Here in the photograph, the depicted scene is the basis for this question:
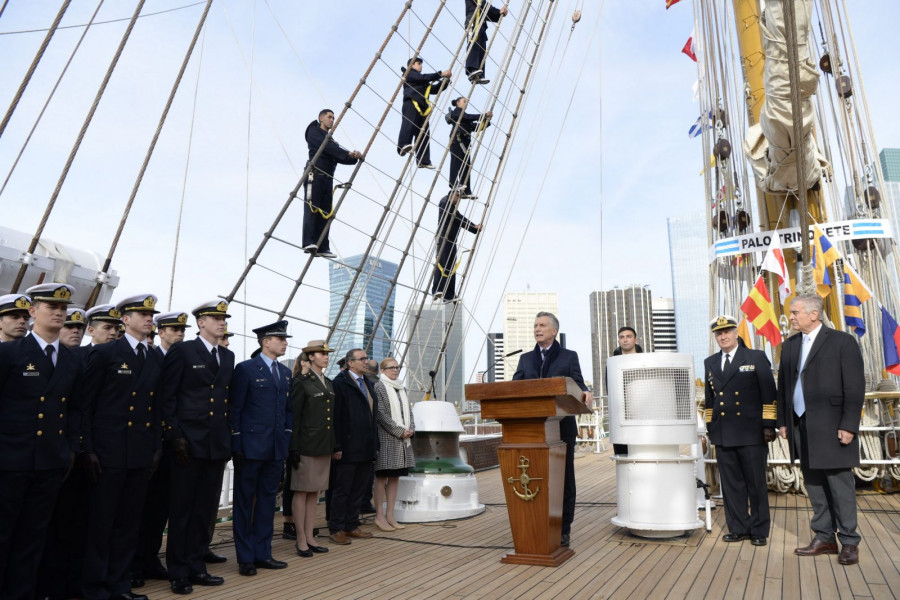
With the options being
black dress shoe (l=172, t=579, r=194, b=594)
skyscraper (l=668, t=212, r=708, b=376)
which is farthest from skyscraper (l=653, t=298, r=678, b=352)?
black dress shoe (l=172, t=579, r=194, b=594)

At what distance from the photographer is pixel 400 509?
5773 millimetres

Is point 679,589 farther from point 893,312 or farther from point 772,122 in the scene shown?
point 893,312

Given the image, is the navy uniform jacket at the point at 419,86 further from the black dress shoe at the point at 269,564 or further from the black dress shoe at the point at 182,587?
the black dress shoe at the point at 182,587

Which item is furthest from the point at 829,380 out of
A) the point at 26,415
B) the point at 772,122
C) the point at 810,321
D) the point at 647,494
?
the point at 26,415

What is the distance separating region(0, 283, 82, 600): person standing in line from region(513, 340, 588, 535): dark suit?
266 cm

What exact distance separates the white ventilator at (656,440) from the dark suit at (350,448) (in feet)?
5.97

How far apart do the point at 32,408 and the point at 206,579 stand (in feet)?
4.34

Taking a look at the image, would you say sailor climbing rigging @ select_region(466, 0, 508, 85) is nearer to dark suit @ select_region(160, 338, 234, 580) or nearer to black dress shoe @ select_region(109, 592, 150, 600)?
dark suit @ select_region(160, 338, 234, 580)

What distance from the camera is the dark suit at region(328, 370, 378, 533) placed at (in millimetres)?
4918

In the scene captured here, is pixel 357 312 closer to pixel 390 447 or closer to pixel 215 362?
pixel 390 447

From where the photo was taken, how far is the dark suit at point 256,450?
13.1 feet

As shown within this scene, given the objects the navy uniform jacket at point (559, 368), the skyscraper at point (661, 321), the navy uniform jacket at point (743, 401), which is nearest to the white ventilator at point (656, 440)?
the navy uniform jacket at point (743, 401)

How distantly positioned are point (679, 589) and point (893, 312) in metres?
5.91

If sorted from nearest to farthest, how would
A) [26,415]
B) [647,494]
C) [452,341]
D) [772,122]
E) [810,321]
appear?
[26,415], [810,321], [647,494], [772,122], [452,341]
